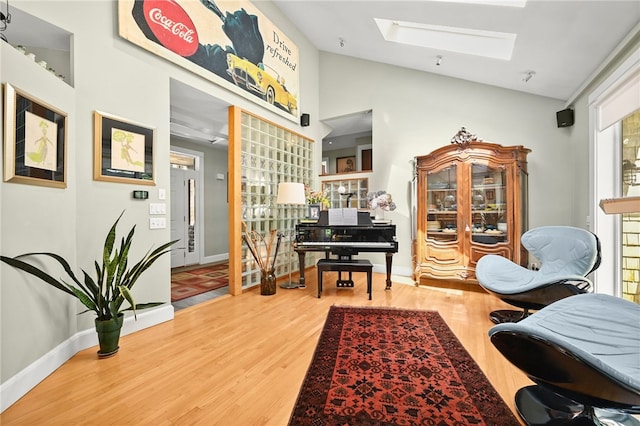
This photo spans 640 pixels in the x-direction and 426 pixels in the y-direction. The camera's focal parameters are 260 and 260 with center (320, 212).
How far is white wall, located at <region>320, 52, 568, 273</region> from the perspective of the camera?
11.2ft

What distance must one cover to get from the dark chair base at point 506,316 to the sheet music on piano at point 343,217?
1.79 meters

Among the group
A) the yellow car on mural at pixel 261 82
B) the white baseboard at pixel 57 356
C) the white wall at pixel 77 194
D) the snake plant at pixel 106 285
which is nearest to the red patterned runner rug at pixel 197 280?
the white baseboard at pixel 57 356

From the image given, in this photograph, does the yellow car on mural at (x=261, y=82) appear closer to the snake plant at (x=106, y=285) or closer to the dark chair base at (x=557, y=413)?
the snake plant at (x=106, y=285)

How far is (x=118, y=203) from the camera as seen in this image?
227cm

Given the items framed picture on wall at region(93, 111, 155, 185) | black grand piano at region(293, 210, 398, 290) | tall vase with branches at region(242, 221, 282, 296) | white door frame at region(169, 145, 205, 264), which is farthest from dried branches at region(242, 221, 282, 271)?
white door frame at region(169, 145, 205, 264)

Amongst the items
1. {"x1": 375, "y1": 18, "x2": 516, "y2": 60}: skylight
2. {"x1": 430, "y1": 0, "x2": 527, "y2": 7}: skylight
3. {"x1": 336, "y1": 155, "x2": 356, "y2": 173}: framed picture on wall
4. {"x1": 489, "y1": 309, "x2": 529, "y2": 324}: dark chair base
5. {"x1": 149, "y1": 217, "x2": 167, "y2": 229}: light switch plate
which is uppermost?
{"x1": 375, "y1": 18, "x2": 516, "y2": 60}: skylight

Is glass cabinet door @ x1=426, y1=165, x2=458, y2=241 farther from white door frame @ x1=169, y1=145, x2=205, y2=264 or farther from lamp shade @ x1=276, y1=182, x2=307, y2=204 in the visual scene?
white door frame @ x1=169, y1=145, x2=205, y2=264

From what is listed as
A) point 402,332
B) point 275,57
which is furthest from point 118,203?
point 275,57

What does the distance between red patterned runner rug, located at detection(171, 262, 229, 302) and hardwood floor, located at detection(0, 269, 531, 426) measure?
27.7 inches

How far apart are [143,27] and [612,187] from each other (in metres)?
4.77

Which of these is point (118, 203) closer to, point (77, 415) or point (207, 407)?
point (77, 415)

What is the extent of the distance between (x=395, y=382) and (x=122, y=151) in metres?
2.80

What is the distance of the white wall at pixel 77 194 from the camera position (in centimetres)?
152

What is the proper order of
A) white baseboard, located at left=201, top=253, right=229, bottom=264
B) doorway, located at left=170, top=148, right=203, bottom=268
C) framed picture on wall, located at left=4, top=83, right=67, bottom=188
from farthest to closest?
white baseboard, located at left=201, top=253, right=229, bottom=264
doorway, located at left=170, top=148, right=203, bottom=268
framed picture on wall, located at left=4, top=83, right=67, bottom=188
